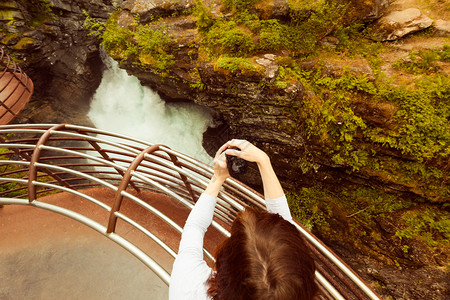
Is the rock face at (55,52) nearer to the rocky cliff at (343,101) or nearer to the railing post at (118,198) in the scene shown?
the rocky cliff at (343,101)

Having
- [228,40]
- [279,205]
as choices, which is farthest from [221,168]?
[228,40]

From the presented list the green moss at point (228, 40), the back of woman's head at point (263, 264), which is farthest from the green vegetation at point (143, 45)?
the back of woman's head at point (263, 264)

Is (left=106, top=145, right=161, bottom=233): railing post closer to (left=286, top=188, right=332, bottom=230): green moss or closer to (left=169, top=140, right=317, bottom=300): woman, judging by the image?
(left=169, top=140, right=317, bottom=300): woman

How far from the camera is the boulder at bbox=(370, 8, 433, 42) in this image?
553 cm

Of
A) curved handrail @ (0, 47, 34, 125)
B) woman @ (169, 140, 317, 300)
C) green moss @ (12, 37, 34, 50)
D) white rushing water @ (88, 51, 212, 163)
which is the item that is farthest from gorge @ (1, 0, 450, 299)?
woman @ (169, 140, 317, 300)

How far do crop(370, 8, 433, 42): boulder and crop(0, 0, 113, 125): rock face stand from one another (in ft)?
38.4

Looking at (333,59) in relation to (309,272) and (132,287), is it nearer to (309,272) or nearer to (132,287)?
(309,272)

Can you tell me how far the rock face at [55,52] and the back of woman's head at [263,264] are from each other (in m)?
11.6

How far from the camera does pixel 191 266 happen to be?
116 centimetres

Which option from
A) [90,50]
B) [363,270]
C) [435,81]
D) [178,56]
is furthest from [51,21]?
[363,270]

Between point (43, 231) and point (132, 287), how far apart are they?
146cm

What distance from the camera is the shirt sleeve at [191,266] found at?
43.7 inches

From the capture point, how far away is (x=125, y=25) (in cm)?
714

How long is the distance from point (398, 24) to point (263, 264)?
7.84 metres
